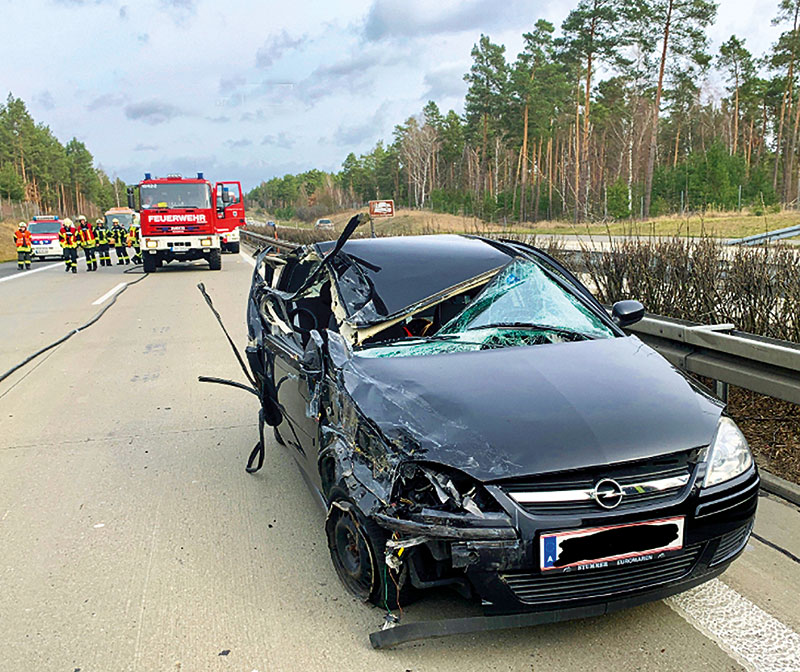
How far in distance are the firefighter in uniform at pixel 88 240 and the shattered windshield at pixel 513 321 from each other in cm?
2349

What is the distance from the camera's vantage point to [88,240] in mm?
25234

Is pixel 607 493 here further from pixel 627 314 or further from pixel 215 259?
pixel 215 259

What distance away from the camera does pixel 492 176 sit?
8238 centimetres

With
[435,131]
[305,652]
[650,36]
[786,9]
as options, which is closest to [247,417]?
[305,652]

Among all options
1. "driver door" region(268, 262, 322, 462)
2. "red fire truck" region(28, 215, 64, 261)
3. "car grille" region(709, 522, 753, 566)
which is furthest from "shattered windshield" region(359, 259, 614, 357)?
"red fire truck" region(28, 215, 64, 261)

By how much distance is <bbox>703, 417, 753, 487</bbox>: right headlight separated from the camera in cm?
284

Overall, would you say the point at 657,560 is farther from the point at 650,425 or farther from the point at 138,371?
the point at 138,371

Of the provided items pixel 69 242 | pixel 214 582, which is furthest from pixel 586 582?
pixel 69 242

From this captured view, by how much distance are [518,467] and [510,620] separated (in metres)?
0.57

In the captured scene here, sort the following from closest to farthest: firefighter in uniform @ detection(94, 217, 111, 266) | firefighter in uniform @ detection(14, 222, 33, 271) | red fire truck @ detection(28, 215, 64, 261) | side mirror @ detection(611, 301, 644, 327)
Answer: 1. side mirror @ detection(611, 301, 644, 327)
2. firefighter in uniform @ detection(94, 217, 111, 266)
3. firefighter in uniform @ detection(14, 222, 33, 271)
4. red fire truck @ detection(28, 215, 64, 261)

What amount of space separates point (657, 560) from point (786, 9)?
47.5 m

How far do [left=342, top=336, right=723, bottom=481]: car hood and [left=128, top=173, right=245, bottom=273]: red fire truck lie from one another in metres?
21.6

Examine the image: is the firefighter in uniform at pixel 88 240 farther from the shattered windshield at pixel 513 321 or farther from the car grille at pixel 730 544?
the car grille at pixel 730 544

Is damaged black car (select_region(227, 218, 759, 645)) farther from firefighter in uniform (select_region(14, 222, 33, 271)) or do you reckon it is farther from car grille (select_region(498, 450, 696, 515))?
firefighter in uniform (select_region(14, 222, 33, 271))
